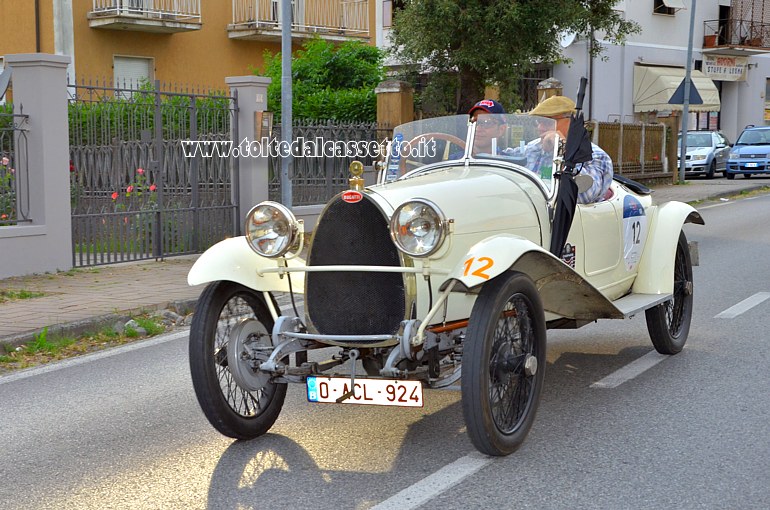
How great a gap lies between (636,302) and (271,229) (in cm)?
264

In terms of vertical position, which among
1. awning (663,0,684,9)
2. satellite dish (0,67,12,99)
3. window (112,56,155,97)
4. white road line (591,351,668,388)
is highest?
awning (663,0,684,9)

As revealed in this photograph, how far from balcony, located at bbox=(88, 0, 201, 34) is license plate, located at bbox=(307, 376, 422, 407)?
22.7 meters

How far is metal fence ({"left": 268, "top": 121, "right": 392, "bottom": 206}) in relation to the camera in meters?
15.1

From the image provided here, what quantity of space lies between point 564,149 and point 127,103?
7740 mm

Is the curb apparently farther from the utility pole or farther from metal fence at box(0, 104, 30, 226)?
the utility pole

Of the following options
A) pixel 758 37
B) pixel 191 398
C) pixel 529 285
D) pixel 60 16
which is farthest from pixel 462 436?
pixel 758 37

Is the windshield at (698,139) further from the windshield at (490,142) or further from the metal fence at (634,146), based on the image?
the windshield at (490,142)

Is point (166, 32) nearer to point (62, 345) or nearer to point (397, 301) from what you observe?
point (62, 345)

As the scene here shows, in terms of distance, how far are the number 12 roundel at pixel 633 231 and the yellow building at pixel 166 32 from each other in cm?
1913

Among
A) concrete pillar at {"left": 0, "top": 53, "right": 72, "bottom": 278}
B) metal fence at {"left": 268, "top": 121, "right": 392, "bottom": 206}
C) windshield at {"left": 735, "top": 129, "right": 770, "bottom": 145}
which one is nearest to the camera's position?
concrete pillar at {"left": 0, "top": 53, "right": 72, "bottom": 278}

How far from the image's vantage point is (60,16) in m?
25.4

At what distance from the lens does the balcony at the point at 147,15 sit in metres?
25.7

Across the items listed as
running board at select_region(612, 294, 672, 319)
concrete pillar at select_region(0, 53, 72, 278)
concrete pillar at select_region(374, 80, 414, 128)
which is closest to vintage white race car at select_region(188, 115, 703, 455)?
running board at select_region(612, 294, 672, 319)

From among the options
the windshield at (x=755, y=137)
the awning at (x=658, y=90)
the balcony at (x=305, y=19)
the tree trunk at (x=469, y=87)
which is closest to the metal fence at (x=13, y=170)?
the tree trunk at (x=469, y=87)
